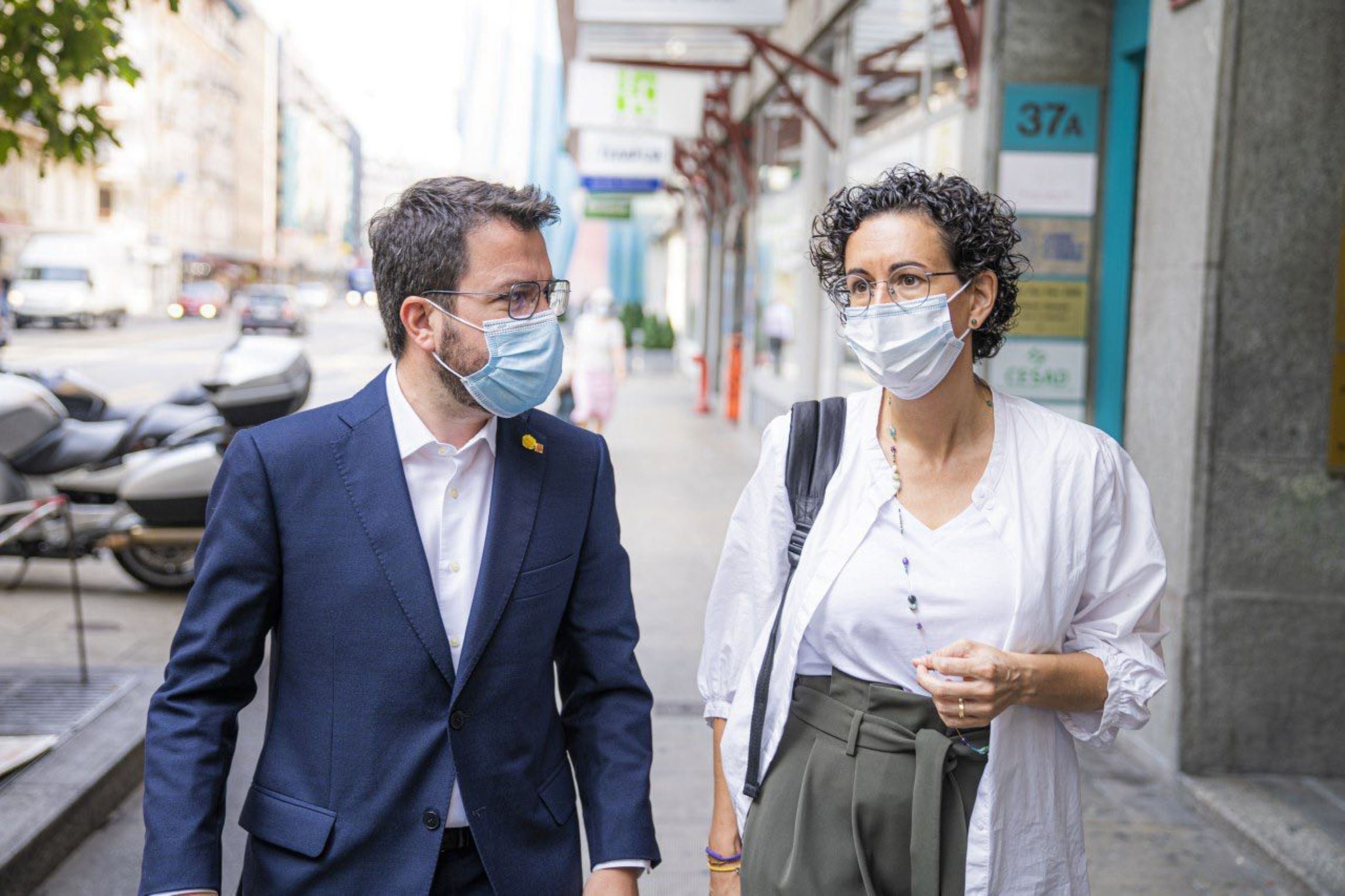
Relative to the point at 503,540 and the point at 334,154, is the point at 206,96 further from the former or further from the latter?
the point at 503,540

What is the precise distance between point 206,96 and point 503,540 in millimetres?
97170

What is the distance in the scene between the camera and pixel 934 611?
7.68 ft

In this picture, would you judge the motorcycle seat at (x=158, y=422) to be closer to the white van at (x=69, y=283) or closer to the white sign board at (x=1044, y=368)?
the white sign board at (x=1044, y=368)

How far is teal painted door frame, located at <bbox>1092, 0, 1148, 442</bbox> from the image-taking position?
723 centimetres

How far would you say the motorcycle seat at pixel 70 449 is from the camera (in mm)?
8578

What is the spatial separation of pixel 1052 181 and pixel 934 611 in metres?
5.48

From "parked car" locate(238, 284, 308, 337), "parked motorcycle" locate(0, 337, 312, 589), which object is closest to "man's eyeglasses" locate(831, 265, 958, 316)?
"parked motorcycle" locate(0, 337, 312, 589)

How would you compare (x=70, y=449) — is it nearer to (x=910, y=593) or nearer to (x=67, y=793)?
(x=67, y=793)

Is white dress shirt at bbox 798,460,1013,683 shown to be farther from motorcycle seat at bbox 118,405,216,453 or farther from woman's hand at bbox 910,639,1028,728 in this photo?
motorcycle seat at bbox 118,405,216,453

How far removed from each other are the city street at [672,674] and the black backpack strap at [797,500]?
216 centimetres

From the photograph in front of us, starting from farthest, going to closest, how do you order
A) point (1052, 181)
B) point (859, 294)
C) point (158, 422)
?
point (158, 422), point (1052, 181), point (859, 294)

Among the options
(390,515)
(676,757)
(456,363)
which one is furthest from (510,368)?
(676,757)

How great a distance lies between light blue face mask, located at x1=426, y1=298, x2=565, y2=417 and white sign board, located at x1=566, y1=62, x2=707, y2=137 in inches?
490

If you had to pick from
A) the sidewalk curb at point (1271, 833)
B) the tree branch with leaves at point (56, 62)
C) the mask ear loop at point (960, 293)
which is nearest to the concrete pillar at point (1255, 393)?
the sidewalk curb at point (1271, 833)
